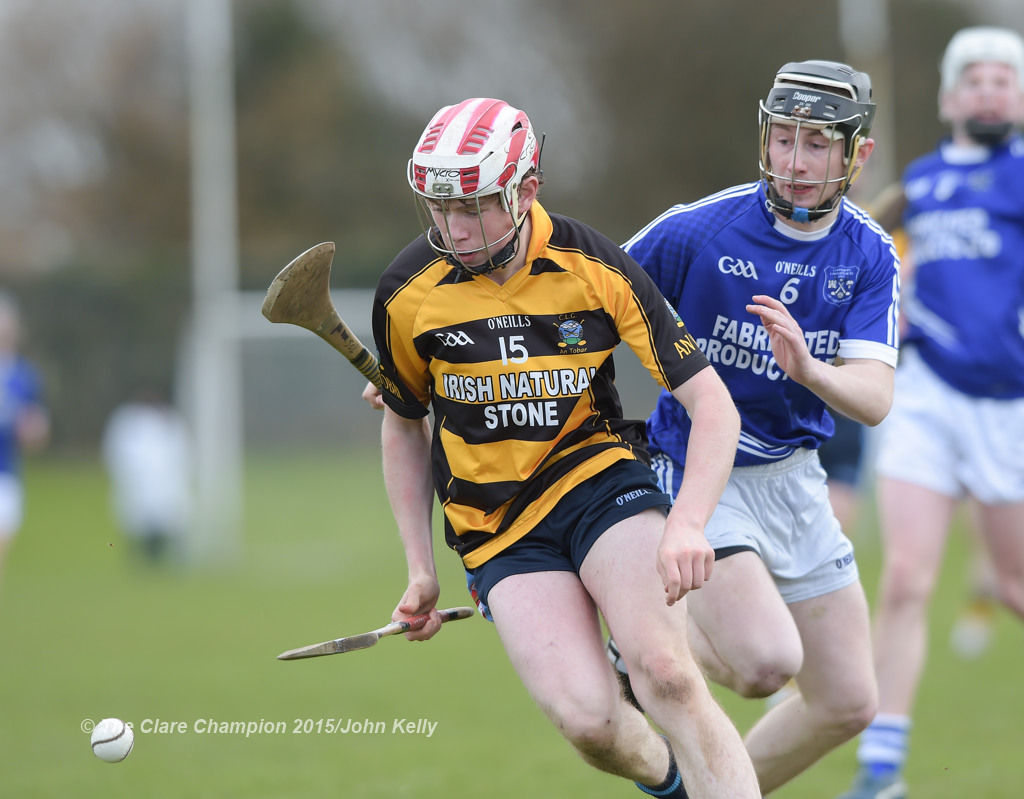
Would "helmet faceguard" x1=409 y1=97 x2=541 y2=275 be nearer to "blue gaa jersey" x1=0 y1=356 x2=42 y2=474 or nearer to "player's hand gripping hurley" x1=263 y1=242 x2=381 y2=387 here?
"player's hand gripping hurley" x1=263 y1=242 x2=381 y2=387

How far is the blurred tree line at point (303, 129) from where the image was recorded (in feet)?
90.5

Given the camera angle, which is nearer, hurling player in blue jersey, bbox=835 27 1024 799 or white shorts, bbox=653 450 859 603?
white shorts, bbox=653 450 859 603

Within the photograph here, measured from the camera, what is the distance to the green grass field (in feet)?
19.0

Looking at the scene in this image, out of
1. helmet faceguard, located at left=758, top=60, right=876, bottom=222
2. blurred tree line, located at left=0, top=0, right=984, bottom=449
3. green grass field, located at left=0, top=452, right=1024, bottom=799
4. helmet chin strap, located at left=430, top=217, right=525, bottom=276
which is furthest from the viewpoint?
blurred tree line, located at left=0, top=0, right=984, bottom=449

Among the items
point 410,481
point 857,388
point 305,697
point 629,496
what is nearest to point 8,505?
point 305,697

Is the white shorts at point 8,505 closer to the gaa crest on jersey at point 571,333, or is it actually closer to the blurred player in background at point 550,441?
the blurred player in background at point 550,441

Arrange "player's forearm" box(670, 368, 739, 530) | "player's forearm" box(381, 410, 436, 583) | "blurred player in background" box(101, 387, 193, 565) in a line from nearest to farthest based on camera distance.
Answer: "player's forearm" box(670, 368, 739, 530)
"player's forearm" box(381, 410, 436, 583)
"blurred player in background" box(101, 387, 193, 565)

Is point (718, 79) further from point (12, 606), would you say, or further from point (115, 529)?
point (12, 606)

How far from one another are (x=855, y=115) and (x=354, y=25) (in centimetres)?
2969

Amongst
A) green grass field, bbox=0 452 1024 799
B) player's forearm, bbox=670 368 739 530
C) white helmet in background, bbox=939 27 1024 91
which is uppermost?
white helmet in background, bbox=939 27 1024 91

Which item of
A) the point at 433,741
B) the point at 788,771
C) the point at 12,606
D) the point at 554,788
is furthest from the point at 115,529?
the point at 788,771

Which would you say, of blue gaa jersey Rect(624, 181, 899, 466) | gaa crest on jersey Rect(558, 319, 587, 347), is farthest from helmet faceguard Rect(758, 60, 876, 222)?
gaa crest on jersey Rect(558, 319, 587, 347)

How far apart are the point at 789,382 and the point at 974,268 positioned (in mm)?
1942

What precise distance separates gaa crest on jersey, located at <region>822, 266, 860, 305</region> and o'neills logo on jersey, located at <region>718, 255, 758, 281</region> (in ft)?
0.72
